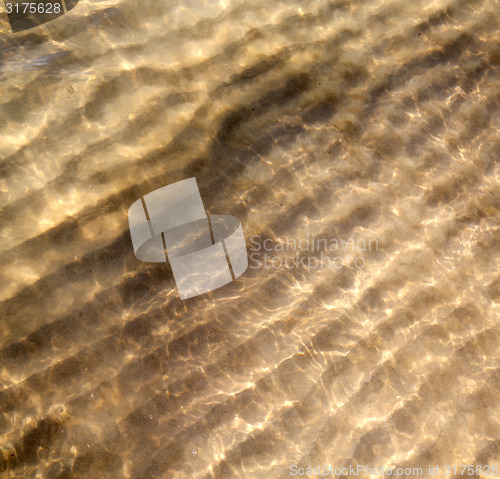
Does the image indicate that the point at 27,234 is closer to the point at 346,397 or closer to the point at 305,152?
the point at 305,152

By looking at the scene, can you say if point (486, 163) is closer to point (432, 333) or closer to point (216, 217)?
point (432, 333)

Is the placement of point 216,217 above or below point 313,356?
above

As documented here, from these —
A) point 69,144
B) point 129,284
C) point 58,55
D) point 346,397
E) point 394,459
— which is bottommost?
point 394,459

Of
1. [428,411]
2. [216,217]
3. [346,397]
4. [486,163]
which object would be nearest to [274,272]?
[216,217]

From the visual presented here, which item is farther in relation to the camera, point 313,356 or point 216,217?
point 216,217

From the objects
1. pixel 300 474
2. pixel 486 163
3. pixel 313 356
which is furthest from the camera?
pixel 486 163

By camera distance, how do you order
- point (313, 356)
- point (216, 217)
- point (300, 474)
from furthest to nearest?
point (216, 217) < point (313, 356) < point (300, 474)
